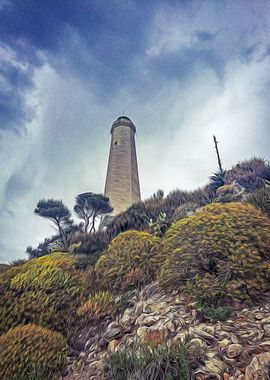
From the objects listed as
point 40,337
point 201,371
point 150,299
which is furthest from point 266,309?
point 40,337

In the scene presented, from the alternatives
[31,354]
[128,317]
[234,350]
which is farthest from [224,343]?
[31,354]

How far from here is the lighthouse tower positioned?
2259 cm

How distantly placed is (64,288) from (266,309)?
4.94 m

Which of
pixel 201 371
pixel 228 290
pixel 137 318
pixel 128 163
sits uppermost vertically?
pixel 128 163

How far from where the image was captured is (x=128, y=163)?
2509cm

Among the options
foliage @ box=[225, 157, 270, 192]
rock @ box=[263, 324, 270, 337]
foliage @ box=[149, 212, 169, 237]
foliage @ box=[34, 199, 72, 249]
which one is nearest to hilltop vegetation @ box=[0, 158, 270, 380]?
foliage @ box=[149, 212, 169, 237]

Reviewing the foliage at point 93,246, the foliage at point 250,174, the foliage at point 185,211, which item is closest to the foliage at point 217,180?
the foliage at point 250,174

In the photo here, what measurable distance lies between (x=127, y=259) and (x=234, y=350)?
4078 millimetres

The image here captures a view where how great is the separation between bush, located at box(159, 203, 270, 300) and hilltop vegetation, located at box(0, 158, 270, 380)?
0.02 metres

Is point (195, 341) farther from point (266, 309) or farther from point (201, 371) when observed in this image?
point (266, 309)

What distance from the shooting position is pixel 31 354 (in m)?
5.22

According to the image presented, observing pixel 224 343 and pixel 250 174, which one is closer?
pixel 224 343

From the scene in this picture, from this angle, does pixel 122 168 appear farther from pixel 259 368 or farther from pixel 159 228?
pixel 259 368

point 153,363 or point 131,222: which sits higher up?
point 131,222
